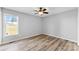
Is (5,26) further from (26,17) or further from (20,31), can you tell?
(26,17)

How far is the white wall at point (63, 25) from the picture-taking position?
5.35 metres

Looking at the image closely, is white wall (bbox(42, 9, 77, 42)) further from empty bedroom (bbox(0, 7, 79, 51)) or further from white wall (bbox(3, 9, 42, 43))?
white wall (bbox(3, 9, 42, 43))

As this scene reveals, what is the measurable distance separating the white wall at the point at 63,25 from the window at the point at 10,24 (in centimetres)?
358

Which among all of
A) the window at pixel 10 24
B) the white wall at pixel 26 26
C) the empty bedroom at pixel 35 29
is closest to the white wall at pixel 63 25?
the empty bedroom at pixel 35 29

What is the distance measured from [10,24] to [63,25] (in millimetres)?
3973

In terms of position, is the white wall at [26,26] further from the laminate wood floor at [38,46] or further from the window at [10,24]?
the laminate wood floor at [38,46]

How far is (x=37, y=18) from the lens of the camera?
872 centimetres

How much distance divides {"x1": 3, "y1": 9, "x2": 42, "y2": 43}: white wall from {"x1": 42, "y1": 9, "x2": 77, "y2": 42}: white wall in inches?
41.1

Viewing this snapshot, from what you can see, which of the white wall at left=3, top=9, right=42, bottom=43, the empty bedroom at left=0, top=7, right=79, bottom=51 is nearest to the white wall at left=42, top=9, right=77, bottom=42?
the empty bedroom at left=0, top=7, right=79, bottom=51

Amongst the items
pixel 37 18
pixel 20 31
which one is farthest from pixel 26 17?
pixel 37 18

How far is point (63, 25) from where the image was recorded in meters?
6.38

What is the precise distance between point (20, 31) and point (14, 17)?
3.87ft

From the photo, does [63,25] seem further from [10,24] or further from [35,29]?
[10,24]
